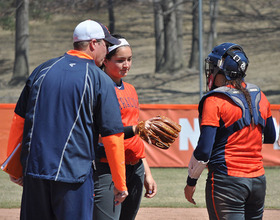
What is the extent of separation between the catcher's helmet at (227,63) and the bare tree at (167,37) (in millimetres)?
16738

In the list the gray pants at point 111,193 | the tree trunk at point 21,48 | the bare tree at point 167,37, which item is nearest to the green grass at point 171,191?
the gray pants at point 111,193

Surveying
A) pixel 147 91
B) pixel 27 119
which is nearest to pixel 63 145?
pixel 27 119

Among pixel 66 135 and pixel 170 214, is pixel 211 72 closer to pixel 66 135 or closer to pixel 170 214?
pixel 66 135

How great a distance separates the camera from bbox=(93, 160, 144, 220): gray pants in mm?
3643

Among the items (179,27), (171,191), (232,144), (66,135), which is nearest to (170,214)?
(171,191)

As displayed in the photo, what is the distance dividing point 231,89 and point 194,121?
639cm

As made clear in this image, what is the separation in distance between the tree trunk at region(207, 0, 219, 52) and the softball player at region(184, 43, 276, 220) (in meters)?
16.8

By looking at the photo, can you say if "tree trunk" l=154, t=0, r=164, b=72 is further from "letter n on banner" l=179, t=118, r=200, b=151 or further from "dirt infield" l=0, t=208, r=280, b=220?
"dirt infield" l=0, t=208, r=280, b=220

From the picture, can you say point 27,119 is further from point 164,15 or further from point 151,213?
point 164,15

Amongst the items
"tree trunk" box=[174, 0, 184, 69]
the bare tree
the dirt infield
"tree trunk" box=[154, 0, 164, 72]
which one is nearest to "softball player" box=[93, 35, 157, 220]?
the dirt infield

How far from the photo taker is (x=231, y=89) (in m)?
3.35

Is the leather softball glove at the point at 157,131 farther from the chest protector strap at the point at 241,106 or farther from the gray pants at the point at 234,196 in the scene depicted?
the gray pants at the point at 234,196

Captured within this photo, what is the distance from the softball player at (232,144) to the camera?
3260 mm

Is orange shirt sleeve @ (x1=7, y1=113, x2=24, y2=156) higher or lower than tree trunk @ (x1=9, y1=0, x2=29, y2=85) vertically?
higher
